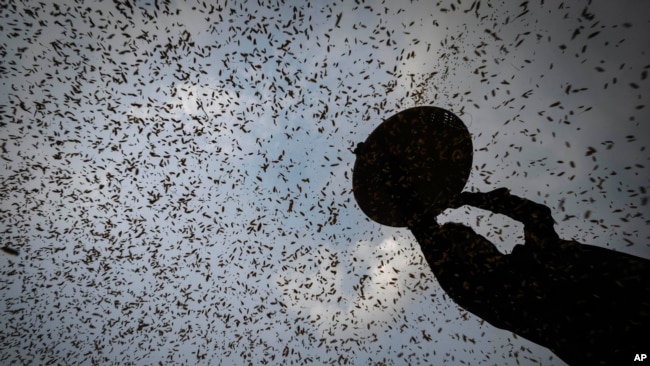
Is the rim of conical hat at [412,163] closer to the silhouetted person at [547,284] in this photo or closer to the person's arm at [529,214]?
the silhouetted person at [547,284]

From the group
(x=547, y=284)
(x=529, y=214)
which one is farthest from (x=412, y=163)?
(x=547, y=284)

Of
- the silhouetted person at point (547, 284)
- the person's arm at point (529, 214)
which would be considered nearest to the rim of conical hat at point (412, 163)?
the silhouetted person at point (547, 284)

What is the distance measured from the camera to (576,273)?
10.3 ft

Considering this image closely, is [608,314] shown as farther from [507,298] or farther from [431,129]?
[431,129]

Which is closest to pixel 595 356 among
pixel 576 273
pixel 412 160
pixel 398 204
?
pixel 576 273

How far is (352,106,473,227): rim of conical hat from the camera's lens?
4531 mm

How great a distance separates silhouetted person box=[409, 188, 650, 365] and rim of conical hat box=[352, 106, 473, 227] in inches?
29.3

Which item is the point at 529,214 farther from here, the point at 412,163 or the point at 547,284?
the point at 412,163

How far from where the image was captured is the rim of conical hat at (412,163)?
4.53 m

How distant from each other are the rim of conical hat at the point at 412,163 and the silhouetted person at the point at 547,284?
75cm

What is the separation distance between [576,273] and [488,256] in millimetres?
963

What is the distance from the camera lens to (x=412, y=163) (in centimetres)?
481

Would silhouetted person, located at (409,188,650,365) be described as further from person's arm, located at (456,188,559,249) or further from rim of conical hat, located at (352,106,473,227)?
rim of conical hat, located at (352,106,473,227)

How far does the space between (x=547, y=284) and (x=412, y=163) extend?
256 cm
